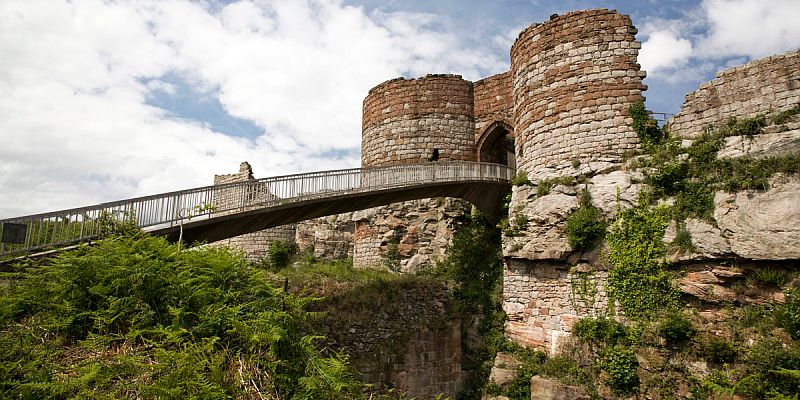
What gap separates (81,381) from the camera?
548 cm

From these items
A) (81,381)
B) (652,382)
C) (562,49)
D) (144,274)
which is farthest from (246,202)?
(652,382)

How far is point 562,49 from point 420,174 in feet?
17.2

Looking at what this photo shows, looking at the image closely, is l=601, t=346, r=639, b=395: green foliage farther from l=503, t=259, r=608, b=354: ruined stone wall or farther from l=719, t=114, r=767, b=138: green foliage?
l=719, t=114, r=767, b=138: green foliage

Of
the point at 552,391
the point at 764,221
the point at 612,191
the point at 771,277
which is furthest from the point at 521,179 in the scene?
the point at 771,277

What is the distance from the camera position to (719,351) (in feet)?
30.4

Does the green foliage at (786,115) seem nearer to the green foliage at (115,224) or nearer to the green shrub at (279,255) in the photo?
the green foliage at (115,224)

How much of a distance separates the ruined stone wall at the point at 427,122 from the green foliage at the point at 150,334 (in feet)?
34.2

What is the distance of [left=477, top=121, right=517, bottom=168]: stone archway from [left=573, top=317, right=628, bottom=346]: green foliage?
281 inches

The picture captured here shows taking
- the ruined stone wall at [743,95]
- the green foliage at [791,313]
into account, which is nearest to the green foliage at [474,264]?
the ruined stone wall at [743,95]

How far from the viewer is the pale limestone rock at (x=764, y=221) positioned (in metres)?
8.92

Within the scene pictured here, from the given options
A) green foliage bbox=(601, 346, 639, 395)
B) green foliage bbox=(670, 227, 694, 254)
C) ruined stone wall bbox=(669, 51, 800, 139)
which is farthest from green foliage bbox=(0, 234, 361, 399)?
ruined stone wall bbox=(669, 51, 800, 139)

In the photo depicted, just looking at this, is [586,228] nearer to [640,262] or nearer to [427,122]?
[640,262]

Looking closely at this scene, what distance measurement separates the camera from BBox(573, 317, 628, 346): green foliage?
10734 millimetres

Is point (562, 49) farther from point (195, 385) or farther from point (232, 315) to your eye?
point (195, 385)
